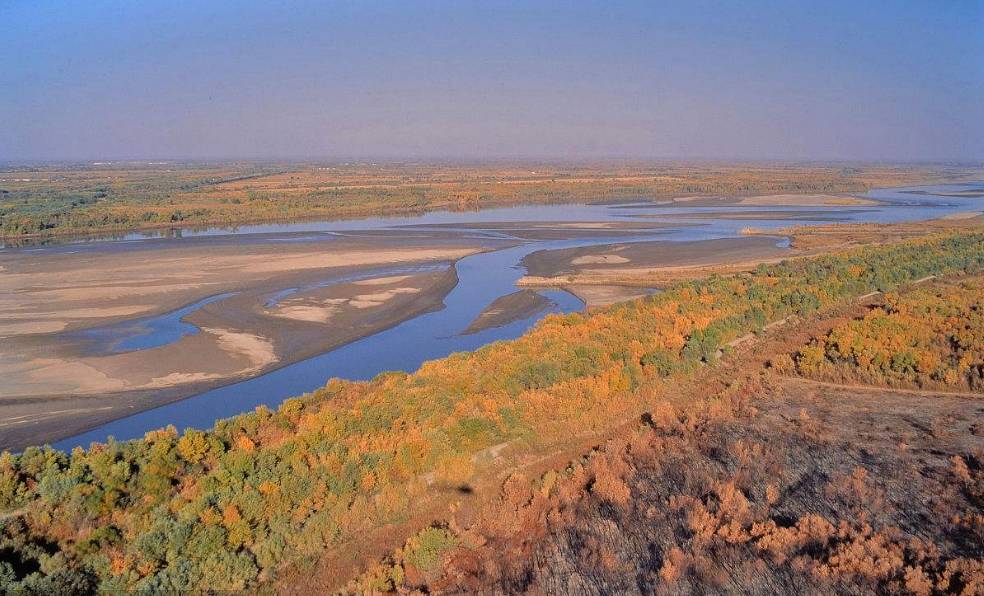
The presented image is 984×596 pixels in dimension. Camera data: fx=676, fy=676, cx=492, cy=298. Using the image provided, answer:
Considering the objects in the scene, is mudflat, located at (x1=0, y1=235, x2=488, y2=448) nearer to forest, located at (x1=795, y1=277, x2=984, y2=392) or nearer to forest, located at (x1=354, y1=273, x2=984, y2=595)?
forest, located at (x1=354, y1=273, x2=984, y2=595)

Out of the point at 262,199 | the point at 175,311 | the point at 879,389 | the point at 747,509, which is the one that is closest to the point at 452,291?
the point at 175,311

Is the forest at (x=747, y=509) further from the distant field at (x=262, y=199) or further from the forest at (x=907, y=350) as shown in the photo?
the distant field at (x=262, y=199)

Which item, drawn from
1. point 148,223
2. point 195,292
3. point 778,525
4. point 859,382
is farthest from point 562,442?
point 148,223

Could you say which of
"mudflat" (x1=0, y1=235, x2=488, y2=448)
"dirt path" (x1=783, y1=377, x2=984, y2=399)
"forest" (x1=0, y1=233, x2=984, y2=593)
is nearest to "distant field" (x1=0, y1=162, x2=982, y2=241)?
"mudflat" (x1=0, y1=235, x2=488, y2=448)

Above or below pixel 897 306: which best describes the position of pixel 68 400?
below

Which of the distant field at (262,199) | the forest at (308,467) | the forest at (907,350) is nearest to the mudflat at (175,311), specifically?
the forest at (308,467)

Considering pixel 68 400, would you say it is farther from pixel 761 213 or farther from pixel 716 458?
pixel 761 213
